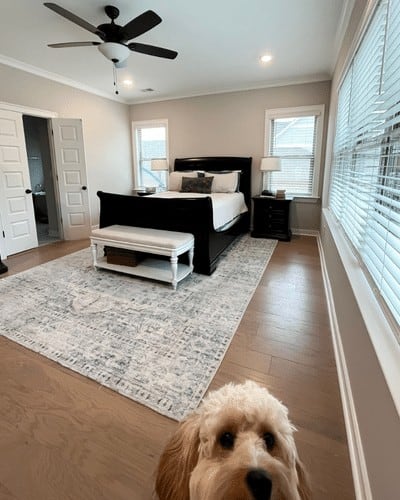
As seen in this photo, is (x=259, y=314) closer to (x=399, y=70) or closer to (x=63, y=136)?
(x=399, y=70)

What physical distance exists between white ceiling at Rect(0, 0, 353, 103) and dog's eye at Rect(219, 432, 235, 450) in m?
3.46

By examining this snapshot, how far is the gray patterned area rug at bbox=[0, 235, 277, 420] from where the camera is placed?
1816mm

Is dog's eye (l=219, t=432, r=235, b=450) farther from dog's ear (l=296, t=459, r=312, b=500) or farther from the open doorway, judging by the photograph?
the open doorway

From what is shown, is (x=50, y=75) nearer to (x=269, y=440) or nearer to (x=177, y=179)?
(x=177, y=179)

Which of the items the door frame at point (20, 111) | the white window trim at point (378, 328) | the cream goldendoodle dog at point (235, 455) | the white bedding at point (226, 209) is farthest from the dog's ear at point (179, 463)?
the door frame at point (20, 111)

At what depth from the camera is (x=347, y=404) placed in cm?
154

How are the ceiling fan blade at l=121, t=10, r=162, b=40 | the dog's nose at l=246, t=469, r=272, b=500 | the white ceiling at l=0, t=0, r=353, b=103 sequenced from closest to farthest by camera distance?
1. the dog's nose at l=246, t=469, r=272, b=500
2. the ceiling fan blade at l=121, t=10, r=162, b=40
3. the white ceiling at l=0, t=0, r=353, b=103

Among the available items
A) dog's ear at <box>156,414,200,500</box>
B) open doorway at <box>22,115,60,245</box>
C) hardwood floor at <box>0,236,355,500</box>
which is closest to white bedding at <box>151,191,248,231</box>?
hardwood floor at <box>0,236,355,500</box>

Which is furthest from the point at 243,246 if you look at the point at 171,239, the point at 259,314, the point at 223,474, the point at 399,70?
the point at 223,474

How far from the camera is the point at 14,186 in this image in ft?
14.4

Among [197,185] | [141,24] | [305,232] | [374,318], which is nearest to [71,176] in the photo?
[197,185]

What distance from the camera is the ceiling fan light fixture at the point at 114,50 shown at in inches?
113

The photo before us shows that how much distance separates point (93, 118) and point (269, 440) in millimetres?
6293

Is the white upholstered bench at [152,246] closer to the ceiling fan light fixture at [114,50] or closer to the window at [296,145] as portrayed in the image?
the ceiling fan light fixture at [114,50]
